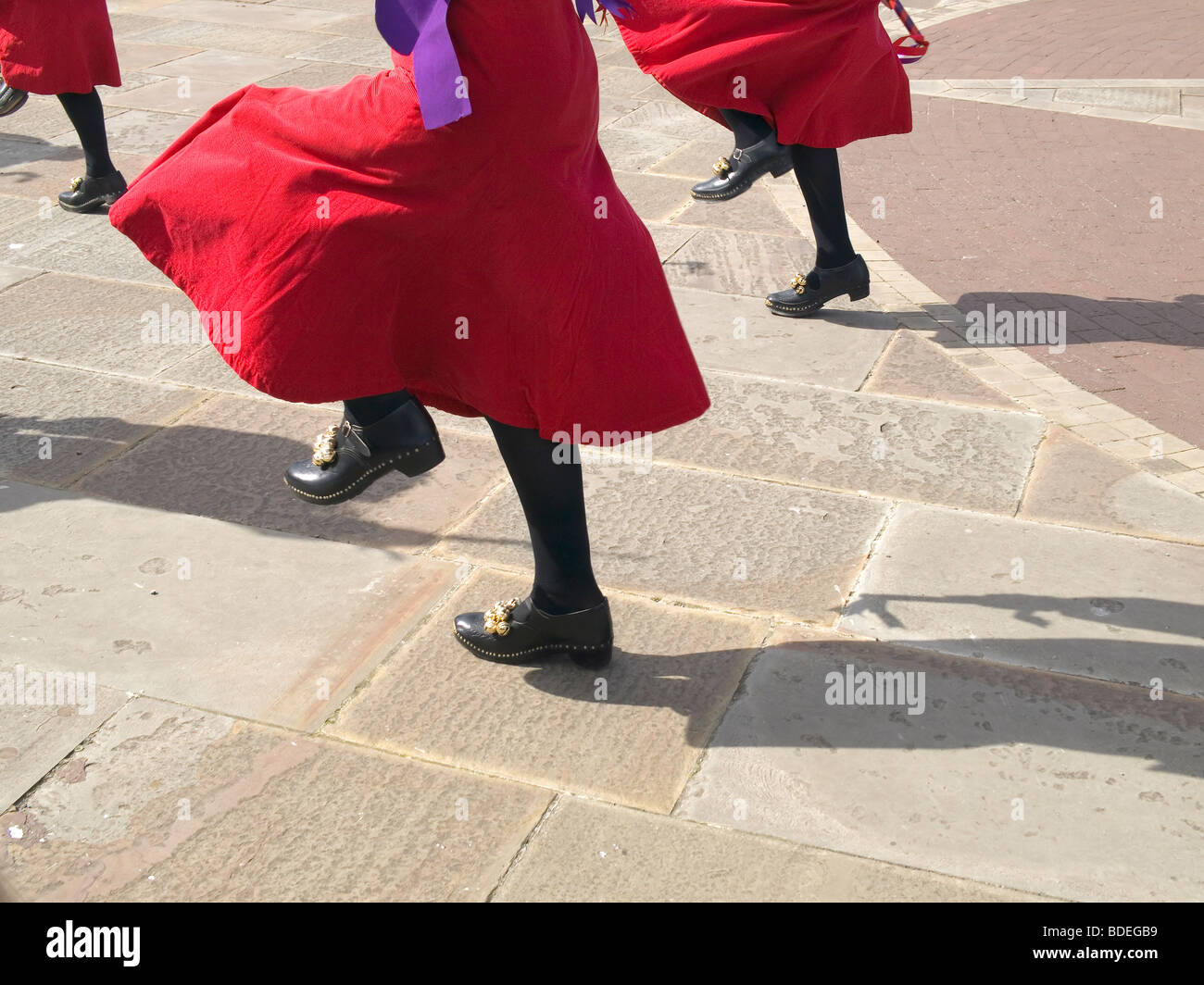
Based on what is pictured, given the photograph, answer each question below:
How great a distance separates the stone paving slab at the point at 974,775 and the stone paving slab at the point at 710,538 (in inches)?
13.0

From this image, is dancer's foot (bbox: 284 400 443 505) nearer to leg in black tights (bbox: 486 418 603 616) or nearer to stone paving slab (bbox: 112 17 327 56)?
leg in black tights (bbox: 486 418 603 616)

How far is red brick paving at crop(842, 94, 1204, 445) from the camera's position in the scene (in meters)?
5.31

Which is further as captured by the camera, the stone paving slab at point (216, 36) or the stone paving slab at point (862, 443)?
the stone paving slab at point (216, 36)

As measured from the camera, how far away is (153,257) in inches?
116

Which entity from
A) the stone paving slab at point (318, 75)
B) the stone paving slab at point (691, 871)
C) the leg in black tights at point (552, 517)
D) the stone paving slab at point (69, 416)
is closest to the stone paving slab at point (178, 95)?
the stone paving slab at point (318, 75)

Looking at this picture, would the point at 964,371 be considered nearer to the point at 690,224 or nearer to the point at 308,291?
the point at 690,224

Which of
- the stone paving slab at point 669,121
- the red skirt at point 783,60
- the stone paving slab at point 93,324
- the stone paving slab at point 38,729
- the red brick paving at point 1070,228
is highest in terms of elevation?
the red skirt at point 783,60

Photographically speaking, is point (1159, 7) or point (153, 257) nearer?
point (153, 257)

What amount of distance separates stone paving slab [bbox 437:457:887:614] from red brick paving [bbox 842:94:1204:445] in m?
1.54

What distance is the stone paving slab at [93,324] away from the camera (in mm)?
5195

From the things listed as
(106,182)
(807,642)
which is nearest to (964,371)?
(807,642)

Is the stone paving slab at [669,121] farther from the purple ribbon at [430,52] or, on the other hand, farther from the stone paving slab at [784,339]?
the purple ribbon at [430,52]

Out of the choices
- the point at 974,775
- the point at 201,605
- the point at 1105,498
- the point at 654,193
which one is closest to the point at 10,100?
the point at 654,193
